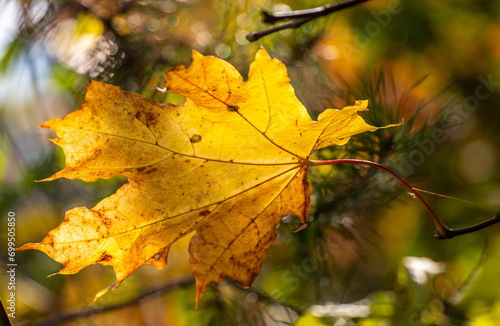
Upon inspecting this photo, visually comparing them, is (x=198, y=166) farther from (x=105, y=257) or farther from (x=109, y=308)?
(x=109, y=308)

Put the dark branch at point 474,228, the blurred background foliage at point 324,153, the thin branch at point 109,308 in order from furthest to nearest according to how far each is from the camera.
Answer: the thin branch at point 109,308, the blurred background foliage at point 324,153, the dark branch at point 474,228

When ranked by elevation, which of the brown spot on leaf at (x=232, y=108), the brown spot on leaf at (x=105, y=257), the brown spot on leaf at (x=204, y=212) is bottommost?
the brown spot on leaf at (x=105, y=257)

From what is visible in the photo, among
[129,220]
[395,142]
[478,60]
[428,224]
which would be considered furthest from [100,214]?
[478,60]

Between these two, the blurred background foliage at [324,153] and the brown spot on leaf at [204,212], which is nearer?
the brown spot on leaf at [204,212]

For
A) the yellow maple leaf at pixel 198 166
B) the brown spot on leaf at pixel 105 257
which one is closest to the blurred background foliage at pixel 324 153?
the yellow maple leaf at pixel 198 166

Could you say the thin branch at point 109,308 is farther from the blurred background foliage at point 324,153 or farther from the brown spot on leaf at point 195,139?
the brown spot on leaf at point 195,139

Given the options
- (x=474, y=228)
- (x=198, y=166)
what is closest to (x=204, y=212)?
(x=198, y=166)
